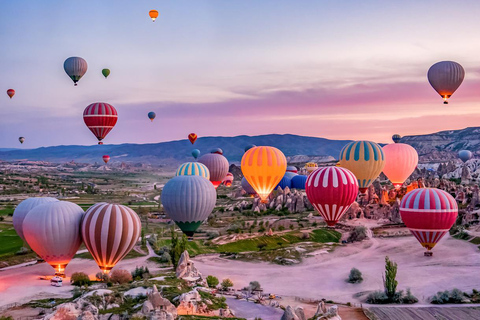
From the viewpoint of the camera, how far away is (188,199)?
45.0 m

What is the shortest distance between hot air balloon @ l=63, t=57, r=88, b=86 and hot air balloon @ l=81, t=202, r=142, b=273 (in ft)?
101

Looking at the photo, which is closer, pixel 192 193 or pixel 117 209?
pixel 117 209

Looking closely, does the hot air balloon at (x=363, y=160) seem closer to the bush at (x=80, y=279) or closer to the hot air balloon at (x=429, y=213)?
the hot air balloon at (x=429, y=213)

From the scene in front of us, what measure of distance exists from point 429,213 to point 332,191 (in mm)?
7907

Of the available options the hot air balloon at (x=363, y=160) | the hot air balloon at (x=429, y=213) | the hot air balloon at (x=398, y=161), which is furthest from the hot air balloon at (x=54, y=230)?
the hot air balloon at (x=398, y=161)

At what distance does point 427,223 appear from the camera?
46938 mm

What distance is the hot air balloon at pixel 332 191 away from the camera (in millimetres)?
48625

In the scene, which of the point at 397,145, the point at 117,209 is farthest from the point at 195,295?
the point at 397,145

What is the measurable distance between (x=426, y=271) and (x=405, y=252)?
6799mm

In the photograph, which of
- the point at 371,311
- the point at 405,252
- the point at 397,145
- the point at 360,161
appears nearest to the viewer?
the point at 371,311

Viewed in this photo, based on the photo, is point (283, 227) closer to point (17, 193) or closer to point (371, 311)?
point (371, 311)

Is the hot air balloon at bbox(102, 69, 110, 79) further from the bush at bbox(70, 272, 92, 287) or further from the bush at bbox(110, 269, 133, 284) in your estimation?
the bush at bbox(110, 269, 133, 284)

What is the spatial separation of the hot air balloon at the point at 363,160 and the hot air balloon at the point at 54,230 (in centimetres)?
3333

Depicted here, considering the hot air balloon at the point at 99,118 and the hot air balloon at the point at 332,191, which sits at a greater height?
the hot air balloon at the point at 99,118
